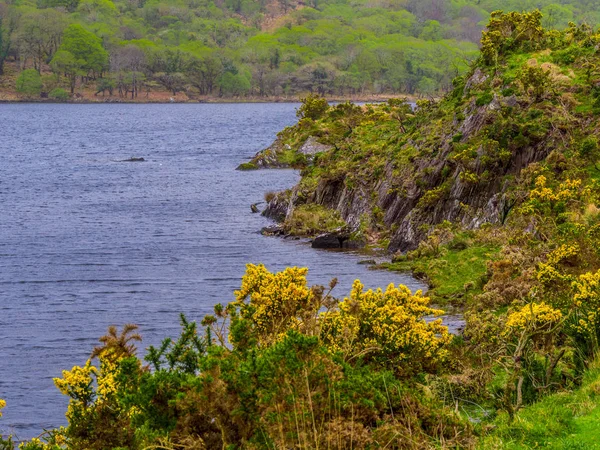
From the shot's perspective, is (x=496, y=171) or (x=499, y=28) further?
(x=499, y=28)

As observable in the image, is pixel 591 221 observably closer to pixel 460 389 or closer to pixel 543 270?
pixel 543 270

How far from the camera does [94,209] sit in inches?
2859

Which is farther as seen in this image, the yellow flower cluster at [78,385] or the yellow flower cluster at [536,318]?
the yellow flower cluster at [536,318]

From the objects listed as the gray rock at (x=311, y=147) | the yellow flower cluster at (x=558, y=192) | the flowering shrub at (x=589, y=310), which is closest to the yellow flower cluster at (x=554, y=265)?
the flowering shrub at (x=589, y=310)

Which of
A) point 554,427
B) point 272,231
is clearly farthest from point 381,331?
point 272,231

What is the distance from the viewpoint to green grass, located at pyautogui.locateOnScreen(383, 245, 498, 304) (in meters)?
37.5

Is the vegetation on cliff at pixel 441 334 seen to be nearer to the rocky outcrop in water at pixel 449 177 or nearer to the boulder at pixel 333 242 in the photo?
the rocky outcrop in water at pixel 449 177

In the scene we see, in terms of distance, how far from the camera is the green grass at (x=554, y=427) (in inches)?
515

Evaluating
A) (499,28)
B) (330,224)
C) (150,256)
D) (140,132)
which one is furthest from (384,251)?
(140,132)

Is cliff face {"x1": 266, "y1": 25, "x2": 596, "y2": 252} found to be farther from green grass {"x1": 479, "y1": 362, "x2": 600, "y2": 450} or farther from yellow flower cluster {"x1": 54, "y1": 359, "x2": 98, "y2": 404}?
yellow flower cluster {"x1": 54, "y1": 359, "x2": 98, "y2": 404}

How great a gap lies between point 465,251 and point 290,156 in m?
57.6

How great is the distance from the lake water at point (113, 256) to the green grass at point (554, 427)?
17033 mm

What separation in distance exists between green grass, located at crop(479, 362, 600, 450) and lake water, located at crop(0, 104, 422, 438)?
17.0 meters

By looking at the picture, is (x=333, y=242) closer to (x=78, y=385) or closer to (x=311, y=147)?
(x=78, y=385)
